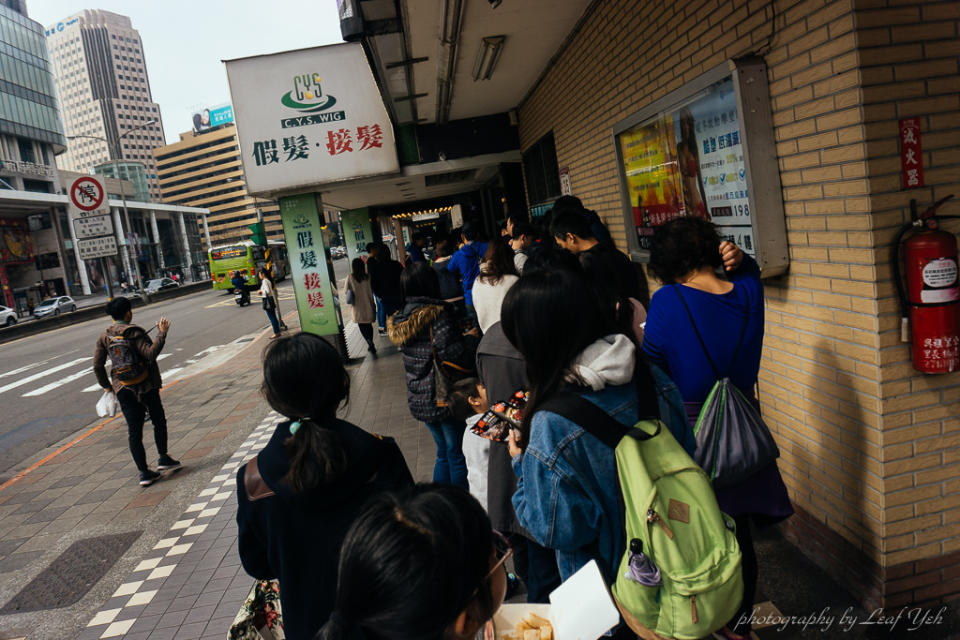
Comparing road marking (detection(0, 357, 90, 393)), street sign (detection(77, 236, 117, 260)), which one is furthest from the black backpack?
road marking (detection(0, 357, 90, 393))

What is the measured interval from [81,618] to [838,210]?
5028 millimetres

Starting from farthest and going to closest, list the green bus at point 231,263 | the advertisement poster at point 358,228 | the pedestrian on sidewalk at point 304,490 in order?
1. the green bus at point 231,263
2. the advertisement poster at point 358,228
3. the pedestrian on sidewalk at point 304,490

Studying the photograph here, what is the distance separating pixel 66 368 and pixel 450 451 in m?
15.4

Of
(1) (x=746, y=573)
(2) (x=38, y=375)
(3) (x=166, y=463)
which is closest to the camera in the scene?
(1) (x=746, y=573)

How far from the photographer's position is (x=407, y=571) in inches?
43.9

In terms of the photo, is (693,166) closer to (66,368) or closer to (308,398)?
(308,398)

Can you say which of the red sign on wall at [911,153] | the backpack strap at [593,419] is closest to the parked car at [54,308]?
the backpack strap at [593,419]

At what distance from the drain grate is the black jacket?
3.54 m

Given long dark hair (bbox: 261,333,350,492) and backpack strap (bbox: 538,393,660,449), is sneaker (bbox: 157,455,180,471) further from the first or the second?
backpack strap (bbox: 538,393,660,449)

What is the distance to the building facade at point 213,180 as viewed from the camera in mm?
134125

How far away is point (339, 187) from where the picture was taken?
1041 centimetres

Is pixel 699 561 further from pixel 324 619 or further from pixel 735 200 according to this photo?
pixel 735 200

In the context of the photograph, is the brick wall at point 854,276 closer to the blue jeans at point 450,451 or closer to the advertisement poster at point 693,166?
the advertisement poster at point 693,166

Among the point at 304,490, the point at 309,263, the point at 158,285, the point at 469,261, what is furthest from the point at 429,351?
the point at 158,285
